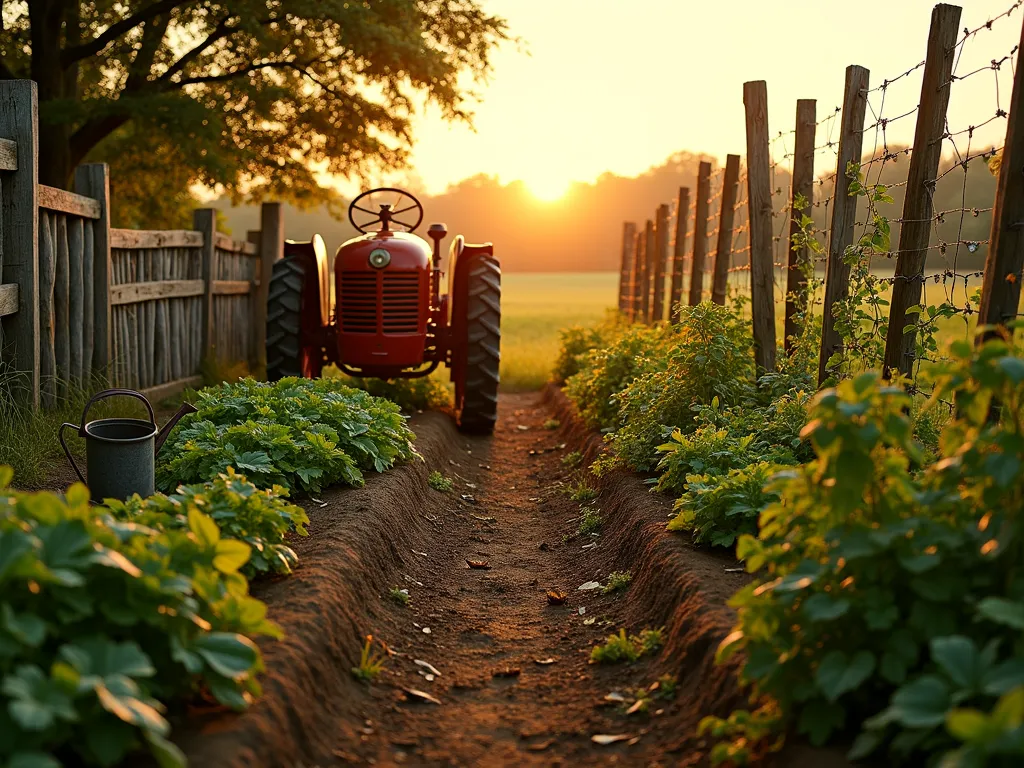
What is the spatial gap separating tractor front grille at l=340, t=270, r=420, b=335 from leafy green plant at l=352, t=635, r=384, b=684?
15.3ft

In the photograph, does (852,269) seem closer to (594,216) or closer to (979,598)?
(979,598)

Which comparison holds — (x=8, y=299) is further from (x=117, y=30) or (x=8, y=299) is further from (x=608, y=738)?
(x=117, y=30)

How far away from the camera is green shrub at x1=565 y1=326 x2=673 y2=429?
8.06 m

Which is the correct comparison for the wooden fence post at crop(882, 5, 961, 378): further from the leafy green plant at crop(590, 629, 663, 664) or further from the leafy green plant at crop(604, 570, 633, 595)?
the leafy green plant at crop(590, 629, 663, 664)

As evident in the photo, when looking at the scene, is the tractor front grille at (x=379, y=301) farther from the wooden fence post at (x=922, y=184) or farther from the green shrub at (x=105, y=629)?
the green shrub at (x=105, y=629)

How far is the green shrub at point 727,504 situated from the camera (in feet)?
13.7

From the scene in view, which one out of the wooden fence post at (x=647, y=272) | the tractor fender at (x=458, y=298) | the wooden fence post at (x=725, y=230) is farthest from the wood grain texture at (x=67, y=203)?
the wooden fence post at (x=647, y=272)

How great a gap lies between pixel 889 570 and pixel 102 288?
23.9ft

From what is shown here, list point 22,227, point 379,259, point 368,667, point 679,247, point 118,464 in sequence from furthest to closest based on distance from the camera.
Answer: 1. point 679,247
2. point 379,259
3. point 22,227
4. point 118,464
5. point 368,667

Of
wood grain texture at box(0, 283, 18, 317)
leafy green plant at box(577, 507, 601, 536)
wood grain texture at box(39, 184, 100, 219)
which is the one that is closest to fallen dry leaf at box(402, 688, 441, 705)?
leafy green plant at box(577, 507, 601, 536)

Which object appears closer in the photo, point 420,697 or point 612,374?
point 420,697

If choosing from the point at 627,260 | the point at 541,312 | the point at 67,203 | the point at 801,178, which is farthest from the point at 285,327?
the point at 541,312

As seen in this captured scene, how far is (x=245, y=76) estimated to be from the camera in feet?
49.3

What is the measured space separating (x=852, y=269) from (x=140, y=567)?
472 centimetres
